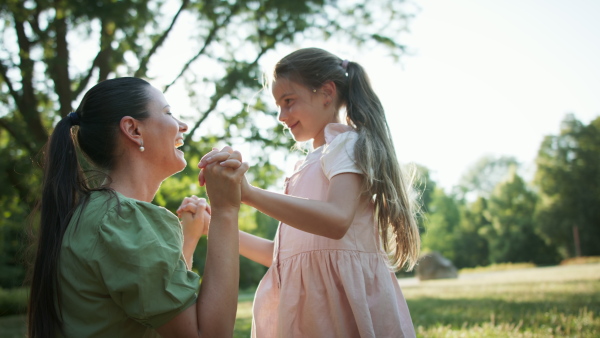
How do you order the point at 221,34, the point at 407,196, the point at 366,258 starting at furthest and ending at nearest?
the point at 221,34 < the point at 407,196 < the point at 366,258

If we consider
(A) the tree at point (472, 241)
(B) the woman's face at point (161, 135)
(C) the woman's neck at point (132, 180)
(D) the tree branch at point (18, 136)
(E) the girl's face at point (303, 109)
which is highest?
(D) the tree branch at point (18, 136)

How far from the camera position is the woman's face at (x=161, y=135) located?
2.23 m

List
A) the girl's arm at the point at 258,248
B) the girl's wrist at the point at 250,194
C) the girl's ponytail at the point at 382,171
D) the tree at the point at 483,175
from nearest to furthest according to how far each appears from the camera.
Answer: the girl's wrist at the point at 250,194 < the girl's ponytail at the point at 382,171 < the girl's arm at the point at 258,248 < the tree at the point at 483,175

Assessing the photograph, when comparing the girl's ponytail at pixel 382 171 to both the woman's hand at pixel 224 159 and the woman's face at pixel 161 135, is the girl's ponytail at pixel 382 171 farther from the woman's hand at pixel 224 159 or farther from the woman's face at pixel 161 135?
the woman's face at pixel 161 135

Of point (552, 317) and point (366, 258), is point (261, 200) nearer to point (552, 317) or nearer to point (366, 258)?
point (366, 258)

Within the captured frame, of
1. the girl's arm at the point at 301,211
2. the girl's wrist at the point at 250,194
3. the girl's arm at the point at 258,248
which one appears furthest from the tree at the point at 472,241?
the girl's wrist at the point at 250,194

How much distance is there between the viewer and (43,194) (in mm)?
2035

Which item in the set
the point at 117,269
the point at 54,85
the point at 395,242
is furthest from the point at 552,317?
the point at 54,85

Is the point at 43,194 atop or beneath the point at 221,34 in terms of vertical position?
beneath

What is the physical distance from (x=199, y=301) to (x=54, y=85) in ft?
33.0

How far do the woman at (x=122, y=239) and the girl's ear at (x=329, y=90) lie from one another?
0.91 meters

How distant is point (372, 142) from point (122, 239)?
133cm

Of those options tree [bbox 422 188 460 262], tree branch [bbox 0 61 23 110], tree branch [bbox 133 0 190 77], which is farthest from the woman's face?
tree [bbox 422 188 460 262]

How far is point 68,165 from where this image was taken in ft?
6.80
